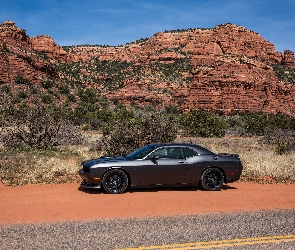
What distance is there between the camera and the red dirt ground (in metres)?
7.41

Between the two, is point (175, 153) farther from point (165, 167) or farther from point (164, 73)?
point (164, 73)

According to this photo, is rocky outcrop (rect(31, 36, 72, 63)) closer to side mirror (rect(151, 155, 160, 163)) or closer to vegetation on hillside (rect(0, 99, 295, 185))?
vegetation on hillside (rect(0, 99, 295, 185))

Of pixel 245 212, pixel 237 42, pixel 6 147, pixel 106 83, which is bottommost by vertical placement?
pixel 245 212

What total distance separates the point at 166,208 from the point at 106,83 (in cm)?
8184

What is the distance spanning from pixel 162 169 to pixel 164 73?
78.1m

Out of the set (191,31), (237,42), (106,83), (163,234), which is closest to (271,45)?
(237,42)

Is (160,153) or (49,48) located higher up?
(49,48)

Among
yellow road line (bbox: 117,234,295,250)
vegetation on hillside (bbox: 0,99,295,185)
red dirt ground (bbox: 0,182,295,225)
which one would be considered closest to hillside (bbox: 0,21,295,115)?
vegetation on hillside (bbox: 0,99,295,185)

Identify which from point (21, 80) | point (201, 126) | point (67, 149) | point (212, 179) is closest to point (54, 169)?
point (212, 179)

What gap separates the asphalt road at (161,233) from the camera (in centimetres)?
551

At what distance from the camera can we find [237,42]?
96.9m

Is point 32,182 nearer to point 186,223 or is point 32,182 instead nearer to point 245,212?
point 186,223

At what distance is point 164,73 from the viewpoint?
86.2m

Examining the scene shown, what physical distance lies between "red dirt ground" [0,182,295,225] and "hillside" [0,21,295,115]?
41437 millimetres
